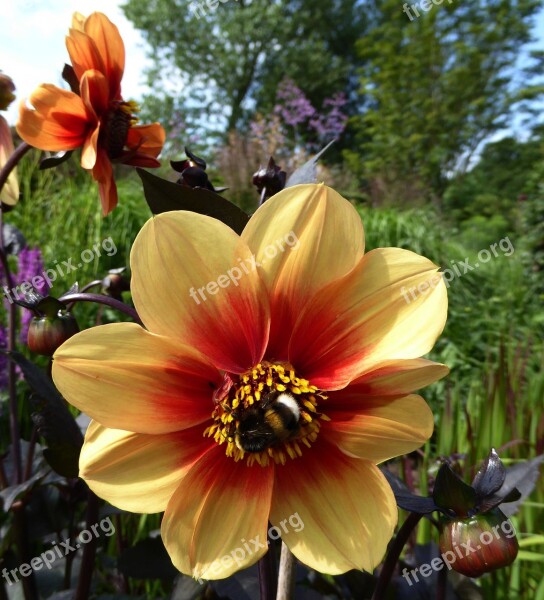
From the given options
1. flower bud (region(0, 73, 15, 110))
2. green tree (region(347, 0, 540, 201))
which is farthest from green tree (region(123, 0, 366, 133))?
flower bud (region(0, 73, 15, 110))

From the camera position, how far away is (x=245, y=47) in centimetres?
1283

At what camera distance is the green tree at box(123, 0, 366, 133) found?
1241 centimetres

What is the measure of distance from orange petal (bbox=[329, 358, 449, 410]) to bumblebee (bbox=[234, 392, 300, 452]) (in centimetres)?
5

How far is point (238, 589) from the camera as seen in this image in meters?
0.57

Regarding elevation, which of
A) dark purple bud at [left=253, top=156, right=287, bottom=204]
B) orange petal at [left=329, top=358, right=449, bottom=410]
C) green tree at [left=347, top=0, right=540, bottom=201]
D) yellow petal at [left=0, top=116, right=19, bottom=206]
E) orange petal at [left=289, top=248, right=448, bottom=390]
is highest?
green tree at [left=347, top=0, right=540, bottom=201]

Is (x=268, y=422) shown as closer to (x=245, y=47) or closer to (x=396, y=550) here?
(x=396, y=550)

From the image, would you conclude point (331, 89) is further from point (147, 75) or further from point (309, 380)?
point (309, 380)

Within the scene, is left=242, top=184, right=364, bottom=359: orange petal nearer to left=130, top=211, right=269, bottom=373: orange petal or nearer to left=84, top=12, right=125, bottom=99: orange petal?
left=130, top=211, right=269, bottom=373: orange petal

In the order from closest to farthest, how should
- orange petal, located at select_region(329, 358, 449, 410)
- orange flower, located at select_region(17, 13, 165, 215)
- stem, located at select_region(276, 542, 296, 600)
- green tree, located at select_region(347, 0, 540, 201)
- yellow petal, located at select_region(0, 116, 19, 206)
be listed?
orange petal, located at select_region(329, 358, 449, 410) → stem, located at select_region(276, 542, 296, 600) → orange flower, located at select_region(17, 13, 165, 215) → yellow petal, located at select_region(0, 116, 19, 206) → green tree, located at select_region(347, 0, 540, 201)

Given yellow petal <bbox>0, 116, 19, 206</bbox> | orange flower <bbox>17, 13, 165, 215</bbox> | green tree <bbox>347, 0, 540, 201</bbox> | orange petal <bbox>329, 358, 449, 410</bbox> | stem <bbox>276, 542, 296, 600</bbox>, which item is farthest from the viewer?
green tree <bbox>347, 0, 540, 201</bbox>

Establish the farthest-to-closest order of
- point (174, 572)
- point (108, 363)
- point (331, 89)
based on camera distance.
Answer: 1. point (331, 89)
2. point (174, 572)
3. point (108, 363)

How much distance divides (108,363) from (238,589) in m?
0.37

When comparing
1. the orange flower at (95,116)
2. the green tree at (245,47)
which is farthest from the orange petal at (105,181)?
the green tree at (245,47)

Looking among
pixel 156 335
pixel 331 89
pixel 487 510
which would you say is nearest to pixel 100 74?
pixel 156 335
